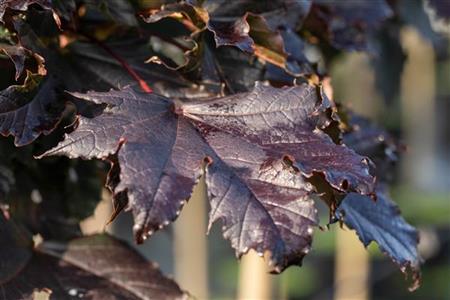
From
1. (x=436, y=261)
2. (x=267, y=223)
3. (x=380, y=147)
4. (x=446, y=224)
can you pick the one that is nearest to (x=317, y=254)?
(x=436, y=261)

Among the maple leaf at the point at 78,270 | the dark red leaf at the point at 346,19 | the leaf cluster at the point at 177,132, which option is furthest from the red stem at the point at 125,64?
the dark red leaf at the point at 346,19

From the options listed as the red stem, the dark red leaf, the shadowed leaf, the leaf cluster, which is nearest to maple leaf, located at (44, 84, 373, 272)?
the leaf cluster

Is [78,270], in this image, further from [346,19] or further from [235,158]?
[346,19]

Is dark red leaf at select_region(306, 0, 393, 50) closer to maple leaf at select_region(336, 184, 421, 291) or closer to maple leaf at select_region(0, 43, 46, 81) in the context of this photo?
maple leaf at select_region(336, 184, 421, 291)

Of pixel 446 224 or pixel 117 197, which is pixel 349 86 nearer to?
pixel 446 224

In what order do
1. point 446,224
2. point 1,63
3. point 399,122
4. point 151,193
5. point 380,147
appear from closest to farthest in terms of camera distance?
point 151,193, point 1,63, point 380,147, point 446,224, point 399,122

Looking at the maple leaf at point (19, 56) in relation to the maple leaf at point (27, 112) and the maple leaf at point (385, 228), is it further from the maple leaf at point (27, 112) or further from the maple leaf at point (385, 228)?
the maple leaf at point (385, 228)
